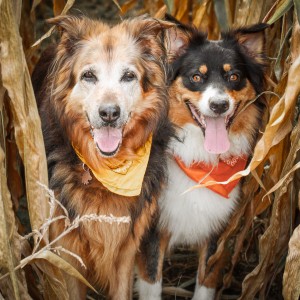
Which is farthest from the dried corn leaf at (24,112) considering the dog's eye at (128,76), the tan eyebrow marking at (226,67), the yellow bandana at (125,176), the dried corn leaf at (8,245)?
the tan eyebrow marking at (226,67)

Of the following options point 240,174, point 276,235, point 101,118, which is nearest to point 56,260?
point 101,118

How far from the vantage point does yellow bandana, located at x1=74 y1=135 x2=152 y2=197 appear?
3.07m

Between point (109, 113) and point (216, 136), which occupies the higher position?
point (109, 113)

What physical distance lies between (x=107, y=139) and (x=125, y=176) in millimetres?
216

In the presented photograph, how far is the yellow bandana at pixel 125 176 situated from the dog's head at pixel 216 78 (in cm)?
49

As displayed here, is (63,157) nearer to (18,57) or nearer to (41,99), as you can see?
(41,99)

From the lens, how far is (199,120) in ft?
11.6

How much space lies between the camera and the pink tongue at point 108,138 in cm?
298

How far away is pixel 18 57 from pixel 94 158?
29.5 inches

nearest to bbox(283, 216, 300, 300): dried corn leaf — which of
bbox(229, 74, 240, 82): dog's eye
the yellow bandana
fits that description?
the yellow bandana

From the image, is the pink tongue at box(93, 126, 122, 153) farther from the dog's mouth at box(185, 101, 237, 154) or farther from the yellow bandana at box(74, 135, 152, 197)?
the dog's mouth at box(185, 101, 237, 154)

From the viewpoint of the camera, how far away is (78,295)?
3.38 metres

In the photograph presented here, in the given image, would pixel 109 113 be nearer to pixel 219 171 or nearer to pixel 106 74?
pixel 106 74

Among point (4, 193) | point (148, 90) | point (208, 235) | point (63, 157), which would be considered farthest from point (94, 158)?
point (208, 235)
